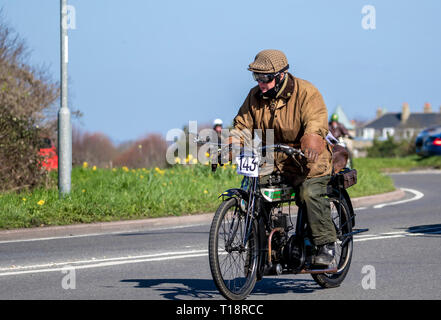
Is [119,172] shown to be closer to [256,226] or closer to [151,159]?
[151,159]

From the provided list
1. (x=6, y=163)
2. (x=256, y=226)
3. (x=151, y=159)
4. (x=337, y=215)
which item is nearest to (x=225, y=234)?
(x=256, y=226)

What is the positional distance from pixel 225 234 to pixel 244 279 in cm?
46

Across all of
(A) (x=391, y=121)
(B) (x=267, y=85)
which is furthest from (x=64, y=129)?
(A) (x=391, y=121)

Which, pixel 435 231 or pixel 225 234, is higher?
pixel 225 234

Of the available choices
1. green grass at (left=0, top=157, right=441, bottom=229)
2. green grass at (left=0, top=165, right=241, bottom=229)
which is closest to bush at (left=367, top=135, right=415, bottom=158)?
green grass at (left=0, top=157, right=441, bottom=229)

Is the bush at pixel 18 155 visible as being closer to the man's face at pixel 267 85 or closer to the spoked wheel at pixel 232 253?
the man's face at pixel 267 85

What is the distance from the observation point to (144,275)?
24.2ft

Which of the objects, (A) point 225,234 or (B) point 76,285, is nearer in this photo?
(A) point 225,234

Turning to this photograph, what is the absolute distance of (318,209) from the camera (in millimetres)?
6199

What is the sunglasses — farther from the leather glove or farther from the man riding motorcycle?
the leather glove

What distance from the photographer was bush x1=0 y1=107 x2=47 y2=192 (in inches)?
527

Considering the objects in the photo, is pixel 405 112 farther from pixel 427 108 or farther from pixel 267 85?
pixel 267 85
